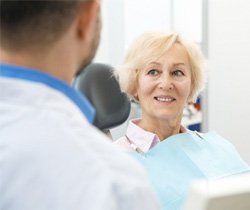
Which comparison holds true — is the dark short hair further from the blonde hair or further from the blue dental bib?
the blonde hair

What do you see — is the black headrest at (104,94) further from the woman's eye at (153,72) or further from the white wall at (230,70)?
the white wall at (230,70)

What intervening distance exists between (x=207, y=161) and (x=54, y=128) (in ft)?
4.23

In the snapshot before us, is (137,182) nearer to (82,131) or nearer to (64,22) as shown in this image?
(82,131)

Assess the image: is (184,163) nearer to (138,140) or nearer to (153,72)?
(138,140)

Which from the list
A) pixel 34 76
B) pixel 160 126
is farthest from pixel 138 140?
pixel 34 76

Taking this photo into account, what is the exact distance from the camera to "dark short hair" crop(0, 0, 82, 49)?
2.09ft

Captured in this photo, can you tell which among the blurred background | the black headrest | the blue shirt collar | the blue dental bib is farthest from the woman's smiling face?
the blue shirt collar

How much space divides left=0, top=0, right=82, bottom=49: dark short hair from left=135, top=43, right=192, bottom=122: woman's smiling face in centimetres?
122

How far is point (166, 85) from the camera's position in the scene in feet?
6.08

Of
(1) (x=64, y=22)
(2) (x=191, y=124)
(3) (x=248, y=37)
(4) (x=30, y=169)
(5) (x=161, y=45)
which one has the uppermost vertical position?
(1) (x=64, y=22)

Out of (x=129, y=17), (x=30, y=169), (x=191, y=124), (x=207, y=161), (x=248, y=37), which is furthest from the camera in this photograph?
(x=191, y=124)

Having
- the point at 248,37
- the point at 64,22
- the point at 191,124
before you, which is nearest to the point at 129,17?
the point at 248,37

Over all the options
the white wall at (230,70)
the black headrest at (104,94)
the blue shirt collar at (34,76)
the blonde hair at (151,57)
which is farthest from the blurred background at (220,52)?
the blue shirt collar at (34,76)

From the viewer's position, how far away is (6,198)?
591 mm
